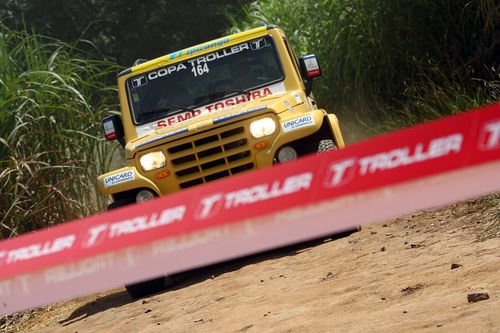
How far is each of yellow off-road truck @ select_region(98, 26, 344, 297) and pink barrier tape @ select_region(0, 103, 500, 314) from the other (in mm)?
4164

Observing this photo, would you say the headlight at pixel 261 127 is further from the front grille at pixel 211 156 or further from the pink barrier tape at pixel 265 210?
the pink barrier tape at pixel 265 210

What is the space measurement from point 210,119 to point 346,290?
2294 millimetres

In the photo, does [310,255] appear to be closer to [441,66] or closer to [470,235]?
Result: [470,235]

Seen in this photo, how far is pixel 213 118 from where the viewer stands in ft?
24.0

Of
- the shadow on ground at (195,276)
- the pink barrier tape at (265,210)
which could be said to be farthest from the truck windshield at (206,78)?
the pink barrier tape at (265,210)

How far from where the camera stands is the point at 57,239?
114 inches

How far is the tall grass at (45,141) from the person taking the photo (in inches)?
342

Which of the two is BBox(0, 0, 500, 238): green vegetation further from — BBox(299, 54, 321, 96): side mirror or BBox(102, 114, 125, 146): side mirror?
BBox(299, 54, 321, 96): side mirror

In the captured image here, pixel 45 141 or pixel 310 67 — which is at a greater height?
pixel 310 67

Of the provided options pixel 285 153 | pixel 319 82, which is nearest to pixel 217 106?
pixel 285 153

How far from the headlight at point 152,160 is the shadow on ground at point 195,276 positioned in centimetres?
89

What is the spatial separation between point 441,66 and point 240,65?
3931mm

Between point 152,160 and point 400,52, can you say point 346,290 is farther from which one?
point 400,52

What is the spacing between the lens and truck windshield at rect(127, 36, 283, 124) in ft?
26.0
